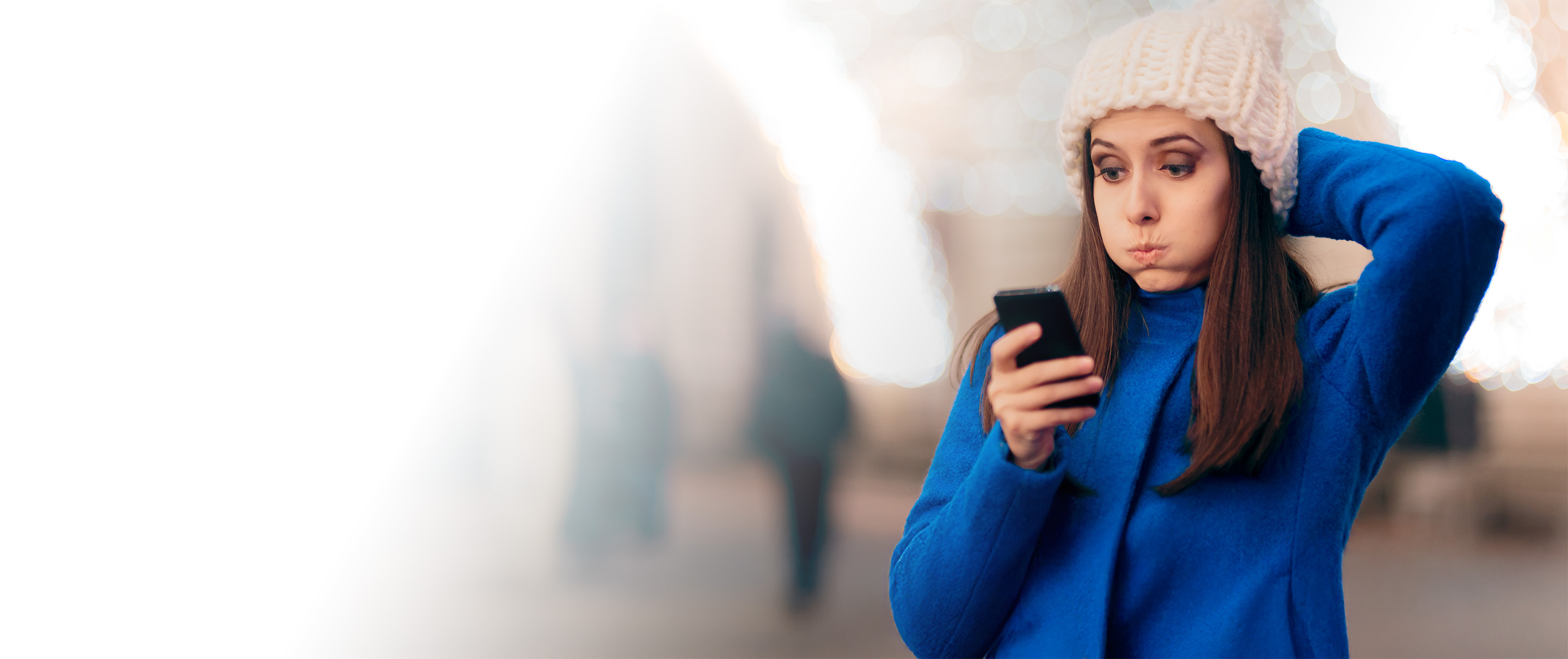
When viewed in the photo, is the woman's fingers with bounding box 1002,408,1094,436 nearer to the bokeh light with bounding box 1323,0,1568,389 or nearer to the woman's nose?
the woman's nose

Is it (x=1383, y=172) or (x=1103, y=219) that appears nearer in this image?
(x=1383, y=172)

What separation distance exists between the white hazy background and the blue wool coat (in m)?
3.25

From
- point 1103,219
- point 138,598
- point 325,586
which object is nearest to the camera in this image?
point 1103,219

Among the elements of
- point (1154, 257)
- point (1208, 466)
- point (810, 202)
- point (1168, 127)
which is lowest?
point (1208, 466)

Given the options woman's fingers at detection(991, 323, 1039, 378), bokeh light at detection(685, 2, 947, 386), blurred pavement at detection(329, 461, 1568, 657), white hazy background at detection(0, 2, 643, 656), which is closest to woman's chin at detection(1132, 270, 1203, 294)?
woman's fingers at detection(991, 323, 1039, 378)

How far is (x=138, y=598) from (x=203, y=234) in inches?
54.2

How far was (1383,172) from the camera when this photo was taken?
2.91 feet

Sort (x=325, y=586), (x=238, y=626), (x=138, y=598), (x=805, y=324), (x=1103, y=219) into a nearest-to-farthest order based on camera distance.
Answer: (x=1103, y=219) → (x=138, y=598) → (x=238, y=626) → (x=325, y=586) → (x=805, y=324)

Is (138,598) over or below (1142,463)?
over

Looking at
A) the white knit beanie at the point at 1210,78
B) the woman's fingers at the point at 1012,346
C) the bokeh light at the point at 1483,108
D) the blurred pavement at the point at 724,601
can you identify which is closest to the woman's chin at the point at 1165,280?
the white knit beanie at the point at 1210,78

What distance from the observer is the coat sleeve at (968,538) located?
0.88 metres

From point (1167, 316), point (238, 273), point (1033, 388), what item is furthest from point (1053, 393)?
point (238, 273)

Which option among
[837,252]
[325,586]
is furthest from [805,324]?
[325,586]

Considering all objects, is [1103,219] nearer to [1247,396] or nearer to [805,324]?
[1247,396]
